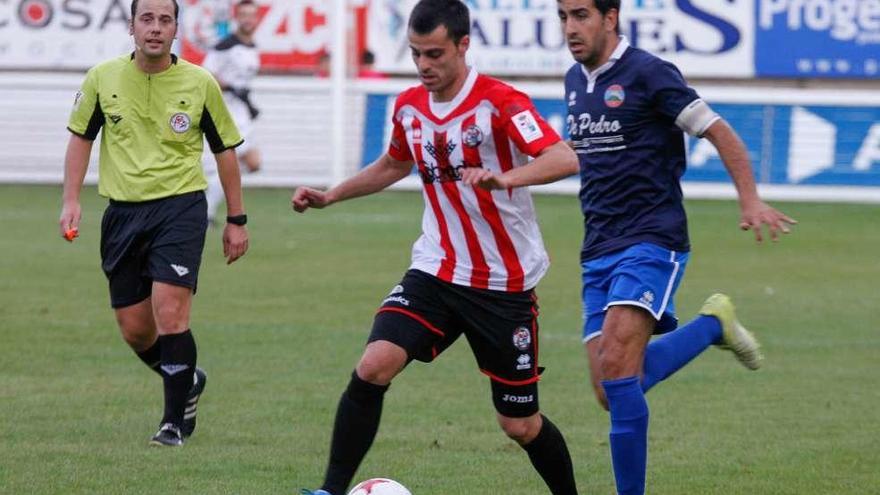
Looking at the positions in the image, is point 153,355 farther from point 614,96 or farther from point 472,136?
point 614,96

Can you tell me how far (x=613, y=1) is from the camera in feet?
22.2

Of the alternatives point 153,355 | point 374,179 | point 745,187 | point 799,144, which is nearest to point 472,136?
point 374,179

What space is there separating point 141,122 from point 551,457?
105 inches

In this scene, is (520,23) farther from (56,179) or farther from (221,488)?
(221,488)

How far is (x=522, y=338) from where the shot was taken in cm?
636

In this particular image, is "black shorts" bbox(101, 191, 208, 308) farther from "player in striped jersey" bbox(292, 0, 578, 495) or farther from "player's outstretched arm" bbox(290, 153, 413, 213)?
"player in striped jersey" bbox(292, 0, 578, 495)

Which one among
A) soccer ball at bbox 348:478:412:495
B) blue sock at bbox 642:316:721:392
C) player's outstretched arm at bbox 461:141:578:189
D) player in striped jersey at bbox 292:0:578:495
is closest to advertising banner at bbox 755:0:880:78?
blue sock at bbox 642:316:721:392

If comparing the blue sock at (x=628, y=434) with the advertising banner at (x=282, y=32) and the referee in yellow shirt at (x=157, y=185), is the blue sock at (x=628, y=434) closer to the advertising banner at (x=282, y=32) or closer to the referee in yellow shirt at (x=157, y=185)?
the referee in yellow shirt at (x=157, y=185)

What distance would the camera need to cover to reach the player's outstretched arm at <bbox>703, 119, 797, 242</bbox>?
6.34 m

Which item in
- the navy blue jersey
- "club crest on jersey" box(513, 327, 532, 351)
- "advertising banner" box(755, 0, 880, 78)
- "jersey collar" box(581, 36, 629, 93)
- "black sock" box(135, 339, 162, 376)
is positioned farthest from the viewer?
"advertising banner" box(755, 0, 880, 78)

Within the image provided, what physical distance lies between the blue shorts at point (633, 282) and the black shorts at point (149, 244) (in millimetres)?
2008

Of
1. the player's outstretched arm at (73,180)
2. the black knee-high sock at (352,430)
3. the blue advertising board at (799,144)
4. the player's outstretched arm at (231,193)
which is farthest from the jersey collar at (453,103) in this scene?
the blue advertising board at (799,144)

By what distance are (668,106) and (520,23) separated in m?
17.4

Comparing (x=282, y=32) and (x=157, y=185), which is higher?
(x=157, y=185)
